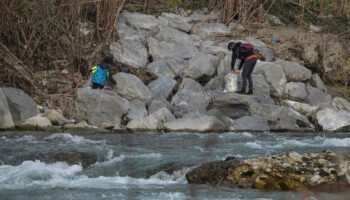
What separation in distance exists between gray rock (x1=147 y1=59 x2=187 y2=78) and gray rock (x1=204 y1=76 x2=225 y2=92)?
2.33ft

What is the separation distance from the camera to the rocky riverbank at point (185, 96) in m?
8.35

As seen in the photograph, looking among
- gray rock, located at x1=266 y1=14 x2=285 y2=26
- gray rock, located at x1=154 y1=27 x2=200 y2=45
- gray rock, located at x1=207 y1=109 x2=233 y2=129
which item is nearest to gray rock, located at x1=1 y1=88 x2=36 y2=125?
gray rock, located at x1=207 y1=109 x2=233 y2=129

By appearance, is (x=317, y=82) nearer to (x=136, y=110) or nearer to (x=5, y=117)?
(x=136, y=110)

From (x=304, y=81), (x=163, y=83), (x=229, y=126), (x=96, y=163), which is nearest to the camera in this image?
(x=96, y=163)

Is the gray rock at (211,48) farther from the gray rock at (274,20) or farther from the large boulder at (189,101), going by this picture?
the gray rock at (274,20)

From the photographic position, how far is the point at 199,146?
6.79 m

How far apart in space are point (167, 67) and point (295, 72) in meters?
3.07

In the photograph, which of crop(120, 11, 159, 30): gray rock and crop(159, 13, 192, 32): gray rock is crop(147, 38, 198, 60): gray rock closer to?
crop(120, 11, 159, 30): gray rock

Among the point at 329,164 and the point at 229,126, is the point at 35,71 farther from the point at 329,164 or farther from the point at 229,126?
the point at 329,164

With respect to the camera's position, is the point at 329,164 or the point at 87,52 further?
the point at 87,52

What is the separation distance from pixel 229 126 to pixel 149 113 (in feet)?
5.13

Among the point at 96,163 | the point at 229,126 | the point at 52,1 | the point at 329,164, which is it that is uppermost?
the point at 52,1

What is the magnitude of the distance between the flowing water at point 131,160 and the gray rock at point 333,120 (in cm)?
50

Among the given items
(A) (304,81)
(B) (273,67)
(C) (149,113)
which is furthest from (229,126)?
(A) (304,81)
